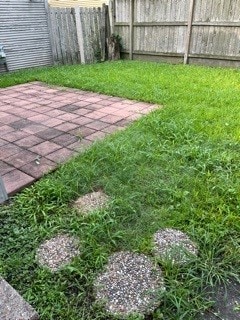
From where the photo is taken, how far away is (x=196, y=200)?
1900 mm

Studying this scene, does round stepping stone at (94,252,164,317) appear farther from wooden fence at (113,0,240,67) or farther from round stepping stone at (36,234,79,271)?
wooden fence at (113,0,240,67)

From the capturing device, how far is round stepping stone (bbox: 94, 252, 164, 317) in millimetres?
1235

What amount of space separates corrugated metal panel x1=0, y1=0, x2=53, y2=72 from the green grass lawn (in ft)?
14.8

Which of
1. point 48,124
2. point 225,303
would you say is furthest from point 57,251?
point 48,124

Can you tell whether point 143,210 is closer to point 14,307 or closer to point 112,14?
point 14,307

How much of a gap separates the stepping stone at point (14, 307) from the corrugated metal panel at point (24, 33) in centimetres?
601

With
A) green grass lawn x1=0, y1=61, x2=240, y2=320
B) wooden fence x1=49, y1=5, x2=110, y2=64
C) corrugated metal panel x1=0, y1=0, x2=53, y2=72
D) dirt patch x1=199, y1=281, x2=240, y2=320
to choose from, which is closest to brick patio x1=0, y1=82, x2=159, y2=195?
green grass lawn x1=0, y1=61, x2=240, y2=320

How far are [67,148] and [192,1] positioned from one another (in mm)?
5107

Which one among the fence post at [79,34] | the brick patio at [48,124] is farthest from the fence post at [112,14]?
the brick patio at [48,124]

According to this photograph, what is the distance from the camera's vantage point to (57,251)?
1.53m

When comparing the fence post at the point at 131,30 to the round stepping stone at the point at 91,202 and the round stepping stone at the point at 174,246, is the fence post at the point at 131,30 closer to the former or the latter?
the round stepping stone at the point at 91,202

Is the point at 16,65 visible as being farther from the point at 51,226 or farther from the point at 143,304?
the point at 143,304

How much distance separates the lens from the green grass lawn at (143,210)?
1331 millimetres

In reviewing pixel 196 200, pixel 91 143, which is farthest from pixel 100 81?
pixel 196 200
